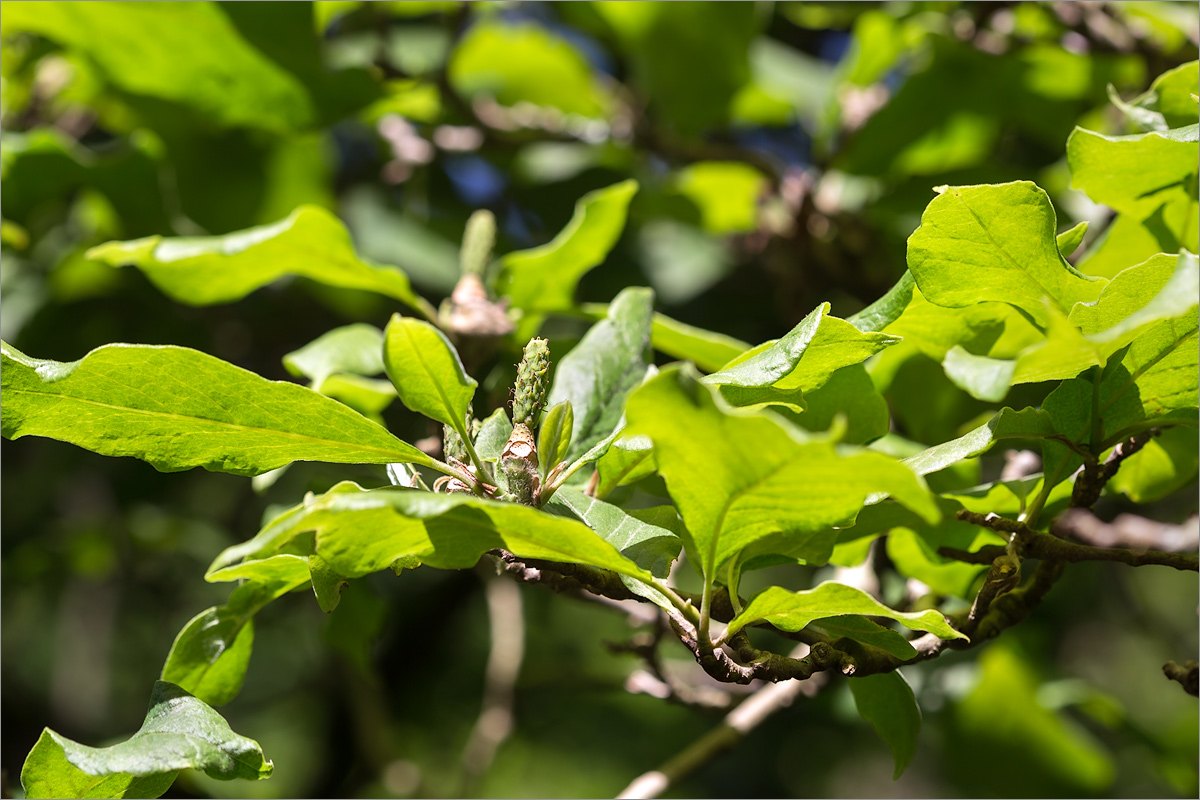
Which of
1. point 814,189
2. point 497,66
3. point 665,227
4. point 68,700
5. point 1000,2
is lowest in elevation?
point 68,700

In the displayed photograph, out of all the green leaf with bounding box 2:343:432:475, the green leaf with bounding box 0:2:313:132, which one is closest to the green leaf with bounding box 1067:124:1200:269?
the green leaf with bounding box 2:343:432:475

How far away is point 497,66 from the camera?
181 cm

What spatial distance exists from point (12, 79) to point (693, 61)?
1250 millimetres

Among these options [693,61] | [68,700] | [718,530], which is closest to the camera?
[718,530]

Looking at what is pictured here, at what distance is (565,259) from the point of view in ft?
3.42

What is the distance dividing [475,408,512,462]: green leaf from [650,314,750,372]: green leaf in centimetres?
23

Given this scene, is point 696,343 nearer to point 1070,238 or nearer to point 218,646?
point 1070,238

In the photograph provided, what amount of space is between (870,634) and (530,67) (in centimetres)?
144

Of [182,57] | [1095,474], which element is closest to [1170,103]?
[1095,474]

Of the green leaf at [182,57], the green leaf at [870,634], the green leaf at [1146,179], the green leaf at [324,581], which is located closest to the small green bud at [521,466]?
the green leaf at [324,581]

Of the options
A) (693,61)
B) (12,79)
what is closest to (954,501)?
(693,61)

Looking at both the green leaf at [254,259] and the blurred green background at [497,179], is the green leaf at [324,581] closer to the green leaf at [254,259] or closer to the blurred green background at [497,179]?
the blurred green background at [497,179]

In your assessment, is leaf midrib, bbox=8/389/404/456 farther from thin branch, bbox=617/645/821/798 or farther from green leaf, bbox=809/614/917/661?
thin branch, bbox=617/645/821/798

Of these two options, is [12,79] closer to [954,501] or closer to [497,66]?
[497,66]
